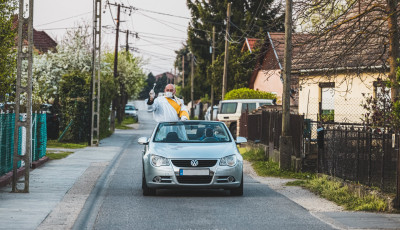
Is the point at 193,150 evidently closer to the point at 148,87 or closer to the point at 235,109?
the point at 235,109

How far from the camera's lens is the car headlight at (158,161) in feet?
41.0

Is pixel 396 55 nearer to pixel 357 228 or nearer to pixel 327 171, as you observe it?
pixel 327 171

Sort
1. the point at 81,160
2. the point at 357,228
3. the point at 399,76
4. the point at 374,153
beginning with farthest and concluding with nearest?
the point at 81,160
the point at 374,153
the point at 399,76
the point at 357,228

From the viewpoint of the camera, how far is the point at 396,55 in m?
15.5

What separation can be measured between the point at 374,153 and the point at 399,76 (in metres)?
2.25

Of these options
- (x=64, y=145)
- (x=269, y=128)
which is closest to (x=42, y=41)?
(x=64, y=145)

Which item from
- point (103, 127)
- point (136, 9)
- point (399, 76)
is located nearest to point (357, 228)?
point (399, 76)

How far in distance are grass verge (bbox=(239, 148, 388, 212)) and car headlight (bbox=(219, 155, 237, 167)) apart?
1.80m

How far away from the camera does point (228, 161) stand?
12.6 meters

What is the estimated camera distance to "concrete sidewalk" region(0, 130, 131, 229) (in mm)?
9422

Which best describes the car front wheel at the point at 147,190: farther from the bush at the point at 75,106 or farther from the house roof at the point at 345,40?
the bush at the point at 75,106

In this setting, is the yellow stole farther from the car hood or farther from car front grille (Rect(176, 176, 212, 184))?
car front grille (Rect(176, 176, 212, 184))

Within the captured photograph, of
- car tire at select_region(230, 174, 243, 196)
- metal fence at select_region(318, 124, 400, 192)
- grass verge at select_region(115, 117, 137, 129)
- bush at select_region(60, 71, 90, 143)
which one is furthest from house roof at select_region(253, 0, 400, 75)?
grass verge at select_region(115, 117, 137, 129)

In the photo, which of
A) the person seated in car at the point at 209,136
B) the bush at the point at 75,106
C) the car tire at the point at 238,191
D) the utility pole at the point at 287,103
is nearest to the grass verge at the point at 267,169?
the utility pole at the point at 287,103
